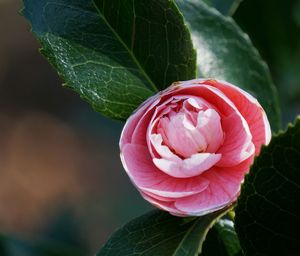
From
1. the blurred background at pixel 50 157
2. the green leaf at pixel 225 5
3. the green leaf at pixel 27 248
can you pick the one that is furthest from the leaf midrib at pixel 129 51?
the blurred background at pixel 50 157

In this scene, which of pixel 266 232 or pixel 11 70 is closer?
pixel 266 232

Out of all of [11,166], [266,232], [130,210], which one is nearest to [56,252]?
[266,232]

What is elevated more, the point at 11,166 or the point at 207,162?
the point at 207,162

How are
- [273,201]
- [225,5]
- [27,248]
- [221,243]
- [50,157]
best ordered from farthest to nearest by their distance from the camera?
[50,157]
[27,248]
[225,5]
[221,243]
[273,201]

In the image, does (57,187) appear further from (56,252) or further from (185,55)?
(185,55)

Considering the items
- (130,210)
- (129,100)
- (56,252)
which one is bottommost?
(130,210)

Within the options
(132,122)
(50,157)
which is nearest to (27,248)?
(132,122)

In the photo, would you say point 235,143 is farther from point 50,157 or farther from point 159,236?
point 50,157

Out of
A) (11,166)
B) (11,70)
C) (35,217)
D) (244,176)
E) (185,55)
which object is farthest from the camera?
(11,70)
